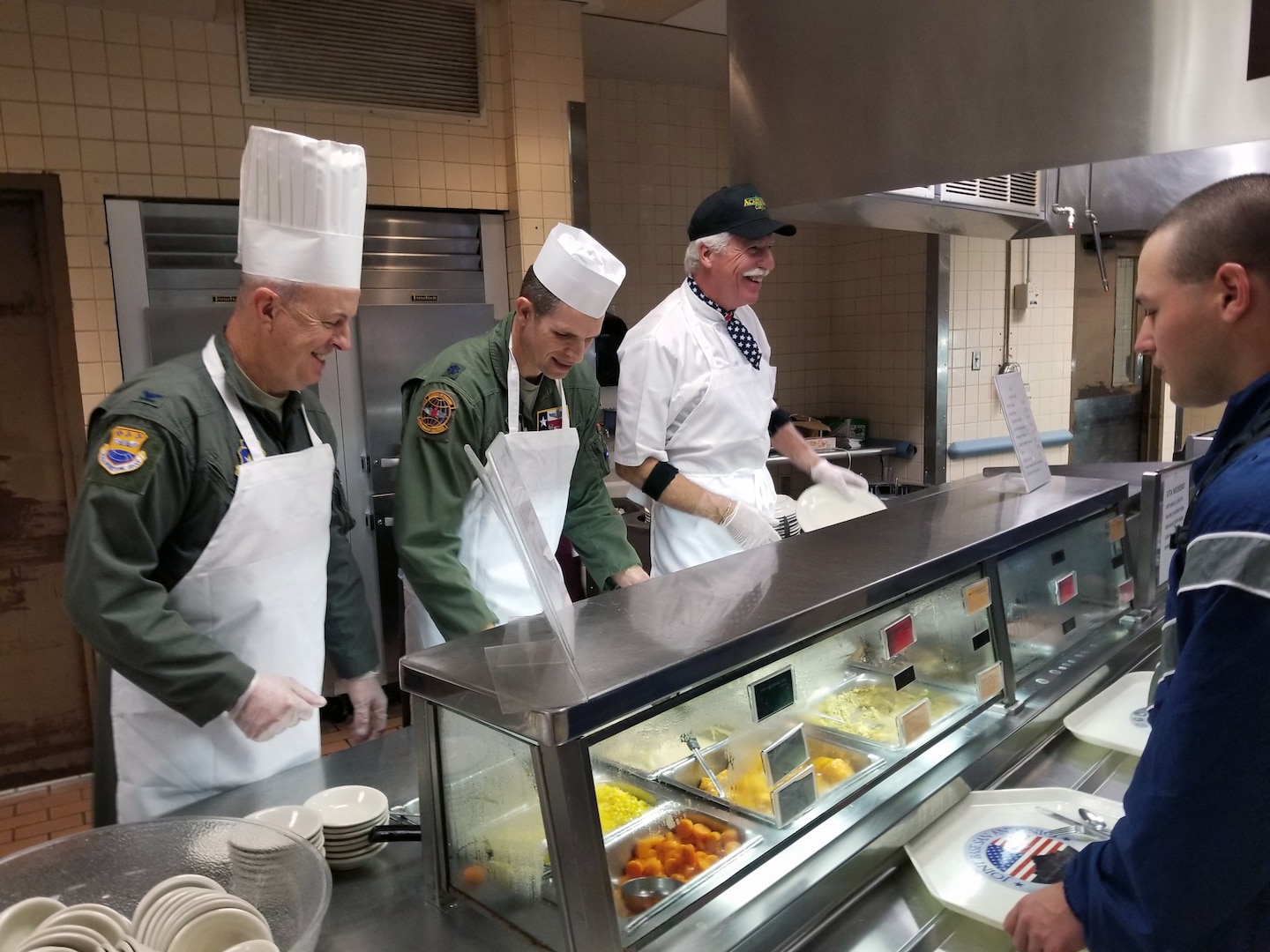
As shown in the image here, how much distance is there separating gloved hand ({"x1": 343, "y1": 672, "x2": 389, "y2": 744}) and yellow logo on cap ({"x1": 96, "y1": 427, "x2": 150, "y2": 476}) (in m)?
0.62

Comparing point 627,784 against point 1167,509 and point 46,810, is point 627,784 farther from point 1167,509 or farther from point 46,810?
point 46,810

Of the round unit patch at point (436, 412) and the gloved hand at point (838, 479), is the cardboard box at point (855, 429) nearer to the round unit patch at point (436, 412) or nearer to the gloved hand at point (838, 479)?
the gloved hand at point (838, 479)

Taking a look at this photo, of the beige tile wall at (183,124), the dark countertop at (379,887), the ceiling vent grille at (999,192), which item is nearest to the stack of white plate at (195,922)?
the dark countertop at (379,887)

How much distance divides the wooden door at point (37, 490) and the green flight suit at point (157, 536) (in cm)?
228

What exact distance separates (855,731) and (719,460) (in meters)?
1.19

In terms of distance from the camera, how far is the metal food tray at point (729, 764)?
1368mm

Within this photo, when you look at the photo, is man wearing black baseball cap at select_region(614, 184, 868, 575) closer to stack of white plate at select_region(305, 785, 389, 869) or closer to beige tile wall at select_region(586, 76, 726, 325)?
stack of white plate at select_region(305, 785, 389, 869)

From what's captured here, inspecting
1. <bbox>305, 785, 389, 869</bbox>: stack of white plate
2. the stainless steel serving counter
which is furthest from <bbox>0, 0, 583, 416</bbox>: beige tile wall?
<bbox>305, 785, 389, 869</bbox>: stack of white plate

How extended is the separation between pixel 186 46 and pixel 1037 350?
4853 millimetres

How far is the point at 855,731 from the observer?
1587 millimetres

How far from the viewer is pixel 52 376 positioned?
3.60 metres

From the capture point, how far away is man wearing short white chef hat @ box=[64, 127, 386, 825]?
144 cm

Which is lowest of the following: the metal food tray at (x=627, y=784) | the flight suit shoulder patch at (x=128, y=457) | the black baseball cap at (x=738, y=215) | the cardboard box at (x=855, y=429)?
the metal food tray at (x=627, y=784)

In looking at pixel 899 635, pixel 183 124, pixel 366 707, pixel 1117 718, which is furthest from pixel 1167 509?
pixel 183 124
